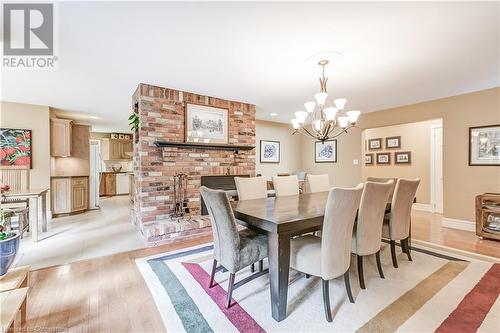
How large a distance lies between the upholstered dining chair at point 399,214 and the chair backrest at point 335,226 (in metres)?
1.01

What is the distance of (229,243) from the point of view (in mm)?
1827

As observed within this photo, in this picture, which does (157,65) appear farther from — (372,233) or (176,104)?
(372,233)

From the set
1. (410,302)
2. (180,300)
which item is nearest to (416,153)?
(410,302)

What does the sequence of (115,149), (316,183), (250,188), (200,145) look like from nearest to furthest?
(250,188)
(316,183)
(200,145)
(115,149)

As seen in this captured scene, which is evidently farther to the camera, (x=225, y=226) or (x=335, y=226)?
(x=225, y=226)

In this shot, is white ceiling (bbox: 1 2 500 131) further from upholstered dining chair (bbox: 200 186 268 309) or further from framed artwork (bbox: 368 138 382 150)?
framed artwork (bbox: 368 138 382 150)

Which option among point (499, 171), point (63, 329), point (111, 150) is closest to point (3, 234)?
point (63, 329)

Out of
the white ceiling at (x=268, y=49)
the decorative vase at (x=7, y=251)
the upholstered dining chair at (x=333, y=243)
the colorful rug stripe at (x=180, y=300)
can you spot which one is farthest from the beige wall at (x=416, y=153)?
the decorative vase at (x=7, y=251)

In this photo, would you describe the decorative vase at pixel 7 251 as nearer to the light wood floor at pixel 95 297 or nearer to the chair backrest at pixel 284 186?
the light wood floor at pixel 95 297

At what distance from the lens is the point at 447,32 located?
6.77 feet

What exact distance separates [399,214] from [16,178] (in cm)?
641

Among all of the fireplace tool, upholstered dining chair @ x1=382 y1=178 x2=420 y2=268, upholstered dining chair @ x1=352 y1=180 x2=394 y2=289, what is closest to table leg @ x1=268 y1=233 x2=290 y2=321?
upholstered dining chair @ x1=352 y1=180 x2=394 y2=289

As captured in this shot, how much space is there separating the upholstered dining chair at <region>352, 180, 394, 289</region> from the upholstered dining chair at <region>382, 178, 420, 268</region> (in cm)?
43

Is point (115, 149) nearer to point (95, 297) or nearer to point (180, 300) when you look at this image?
point (95, 297)
